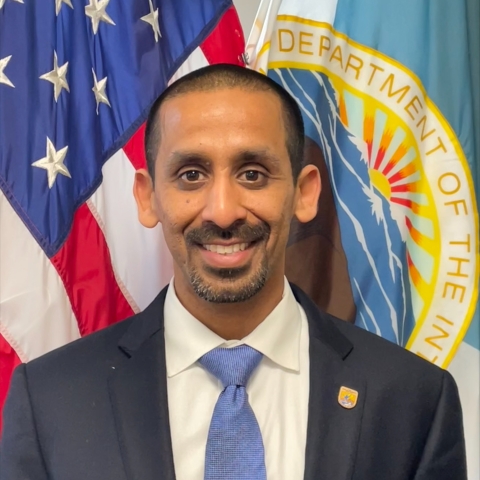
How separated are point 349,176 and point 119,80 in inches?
26.9

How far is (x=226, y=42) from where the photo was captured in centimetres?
160

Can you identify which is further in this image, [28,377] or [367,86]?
[367,86]

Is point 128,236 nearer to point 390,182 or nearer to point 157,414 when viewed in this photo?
point 157,414

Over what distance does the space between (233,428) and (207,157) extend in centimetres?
51

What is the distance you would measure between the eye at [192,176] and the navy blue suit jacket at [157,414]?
0.94 ft

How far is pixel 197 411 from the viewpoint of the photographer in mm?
1100

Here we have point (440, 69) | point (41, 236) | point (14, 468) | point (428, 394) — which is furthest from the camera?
point (440, 69)

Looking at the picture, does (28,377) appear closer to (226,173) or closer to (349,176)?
(226,173)

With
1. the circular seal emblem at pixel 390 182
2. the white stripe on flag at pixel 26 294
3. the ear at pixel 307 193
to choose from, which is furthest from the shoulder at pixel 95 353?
the circular seal emblem at pixel 390 182

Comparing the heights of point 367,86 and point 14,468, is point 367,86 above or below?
above

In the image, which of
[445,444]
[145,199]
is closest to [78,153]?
[145,199]

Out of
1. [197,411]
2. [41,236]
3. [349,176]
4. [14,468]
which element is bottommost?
[14,468]

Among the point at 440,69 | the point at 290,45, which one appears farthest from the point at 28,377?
the point at 440,69

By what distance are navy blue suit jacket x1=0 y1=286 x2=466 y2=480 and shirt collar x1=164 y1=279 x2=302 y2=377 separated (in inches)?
1.1
